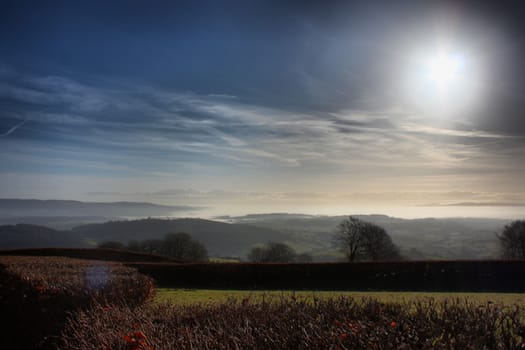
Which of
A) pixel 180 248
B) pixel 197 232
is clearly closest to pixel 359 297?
pixel 180 248

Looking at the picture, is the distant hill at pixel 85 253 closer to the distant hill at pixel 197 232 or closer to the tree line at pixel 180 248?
the tree line at pixel 180 248

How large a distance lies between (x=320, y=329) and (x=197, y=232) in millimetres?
125233

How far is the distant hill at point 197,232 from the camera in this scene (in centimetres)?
10950

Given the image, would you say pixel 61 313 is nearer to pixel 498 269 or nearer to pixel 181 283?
pixel 181 283

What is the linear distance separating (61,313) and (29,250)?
20.9 meters

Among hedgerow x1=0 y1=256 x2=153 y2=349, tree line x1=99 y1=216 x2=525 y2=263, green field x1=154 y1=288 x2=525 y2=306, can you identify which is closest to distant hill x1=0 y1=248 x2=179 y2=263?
green field x1=154 y1=288 x2=525 y2=306

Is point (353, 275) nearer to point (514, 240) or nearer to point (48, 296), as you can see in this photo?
point (48, 296)

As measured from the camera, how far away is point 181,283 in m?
21.7

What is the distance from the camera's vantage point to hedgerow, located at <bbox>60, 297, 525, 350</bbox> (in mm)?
3875

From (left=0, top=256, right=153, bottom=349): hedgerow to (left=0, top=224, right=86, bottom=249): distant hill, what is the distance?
2857 inches

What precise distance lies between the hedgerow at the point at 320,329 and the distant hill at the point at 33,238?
82891 mm

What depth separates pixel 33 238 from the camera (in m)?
83.6

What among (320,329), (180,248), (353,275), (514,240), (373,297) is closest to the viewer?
(320,329)

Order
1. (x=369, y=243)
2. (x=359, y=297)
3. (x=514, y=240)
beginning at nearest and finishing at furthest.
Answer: (x=359, y=297), (x=369, y=243), (x=514, y=240)
